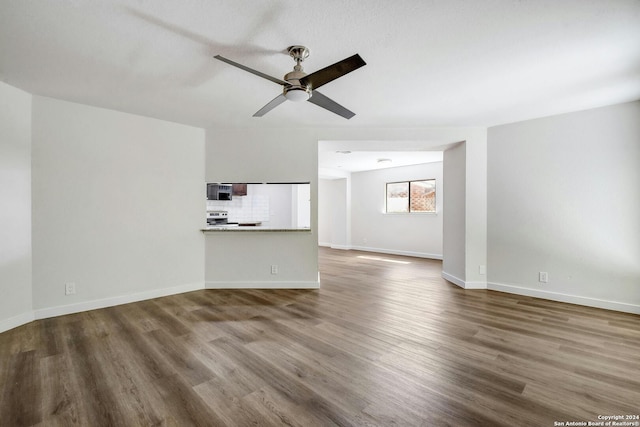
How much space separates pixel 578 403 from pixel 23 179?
202 inches

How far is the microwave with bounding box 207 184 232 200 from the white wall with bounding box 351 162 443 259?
5.01 m

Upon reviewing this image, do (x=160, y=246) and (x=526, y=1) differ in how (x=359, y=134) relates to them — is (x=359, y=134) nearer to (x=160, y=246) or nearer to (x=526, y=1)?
(x=526, y=1)

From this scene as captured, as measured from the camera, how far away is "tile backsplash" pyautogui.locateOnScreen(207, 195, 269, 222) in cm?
411

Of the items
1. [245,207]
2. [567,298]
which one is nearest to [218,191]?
[245,207]

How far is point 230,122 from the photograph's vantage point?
3.75 meters

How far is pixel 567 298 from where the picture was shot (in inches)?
135

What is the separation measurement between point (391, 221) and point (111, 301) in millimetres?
6510

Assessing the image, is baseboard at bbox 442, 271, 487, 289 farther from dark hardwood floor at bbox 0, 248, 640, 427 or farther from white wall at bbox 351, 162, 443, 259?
white wall at bbox 351, 162, 443, 259

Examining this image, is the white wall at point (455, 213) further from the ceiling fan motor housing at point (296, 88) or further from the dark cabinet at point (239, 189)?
the dark cabinet at point (239, 189)

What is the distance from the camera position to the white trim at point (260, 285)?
13.2ft

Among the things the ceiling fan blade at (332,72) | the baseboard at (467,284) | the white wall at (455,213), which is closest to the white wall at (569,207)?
the baseboard at (467,284)

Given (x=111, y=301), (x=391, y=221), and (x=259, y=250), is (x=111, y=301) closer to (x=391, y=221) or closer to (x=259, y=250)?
(x=259, y=250)

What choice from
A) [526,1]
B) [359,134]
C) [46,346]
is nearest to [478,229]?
[359,134]

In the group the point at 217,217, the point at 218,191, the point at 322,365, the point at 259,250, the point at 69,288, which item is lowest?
the point at 322,365
